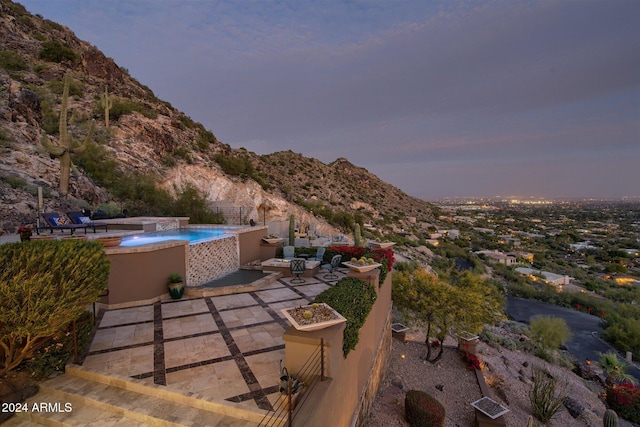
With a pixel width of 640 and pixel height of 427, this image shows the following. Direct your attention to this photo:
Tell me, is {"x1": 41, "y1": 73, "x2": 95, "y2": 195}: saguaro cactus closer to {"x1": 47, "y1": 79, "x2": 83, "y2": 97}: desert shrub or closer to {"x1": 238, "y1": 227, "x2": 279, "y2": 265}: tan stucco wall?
{"x1": 238, "y1": 227, "x2": 279, "y2": 265}: tan stucco wall

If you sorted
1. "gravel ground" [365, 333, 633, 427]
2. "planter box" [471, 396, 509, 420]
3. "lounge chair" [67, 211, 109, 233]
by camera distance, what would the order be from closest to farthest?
"planter box" [471, 396, 509, 420], "gravel ground" [365, 333, 633, 427], "lounge chair" [67, 211, 109, 233]

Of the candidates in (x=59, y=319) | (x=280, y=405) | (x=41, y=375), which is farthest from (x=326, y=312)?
(x=41, y=375)

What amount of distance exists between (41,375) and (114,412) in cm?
148

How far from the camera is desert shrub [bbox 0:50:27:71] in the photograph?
2241cm

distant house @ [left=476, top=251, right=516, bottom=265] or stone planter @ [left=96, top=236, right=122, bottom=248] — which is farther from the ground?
stone planter @ [left=96, top=236, right=122, bottom=248]

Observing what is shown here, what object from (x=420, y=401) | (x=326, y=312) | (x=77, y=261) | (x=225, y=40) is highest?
(x=225, y=40)

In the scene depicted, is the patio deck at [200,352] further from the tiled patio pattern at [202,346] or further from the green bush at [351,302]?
the green bush at [351,302]

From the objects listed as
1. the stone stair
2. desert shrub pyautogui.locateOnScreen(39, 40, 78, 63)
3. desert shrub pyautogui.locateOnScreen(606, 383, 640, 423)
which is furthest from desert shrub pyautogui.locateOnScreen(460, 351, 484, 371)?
desert shrub pyautogui.locateOnScreen(39, 40, 78, 63)

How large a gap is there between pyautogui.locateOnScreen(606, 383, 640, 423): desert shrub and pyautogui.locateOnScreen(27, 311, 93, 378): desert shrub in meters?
18.7

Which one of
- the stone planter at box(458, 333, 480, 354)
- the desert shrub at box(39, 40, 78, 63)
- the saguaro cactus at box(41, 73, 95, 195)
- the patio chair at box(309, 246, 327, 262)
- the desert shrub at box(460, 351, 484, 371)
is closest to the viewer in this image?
the desert shrub at box(460, 351, 484, 371)

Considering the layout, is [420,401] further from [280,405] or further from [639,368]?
[639,368]

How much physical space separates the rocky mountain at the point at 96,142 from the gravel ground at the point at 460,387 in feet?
46.2

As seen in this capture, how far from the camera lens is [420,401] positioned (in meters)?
7.30

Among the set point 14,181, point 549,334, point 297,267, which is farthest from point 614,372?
point 14,181
